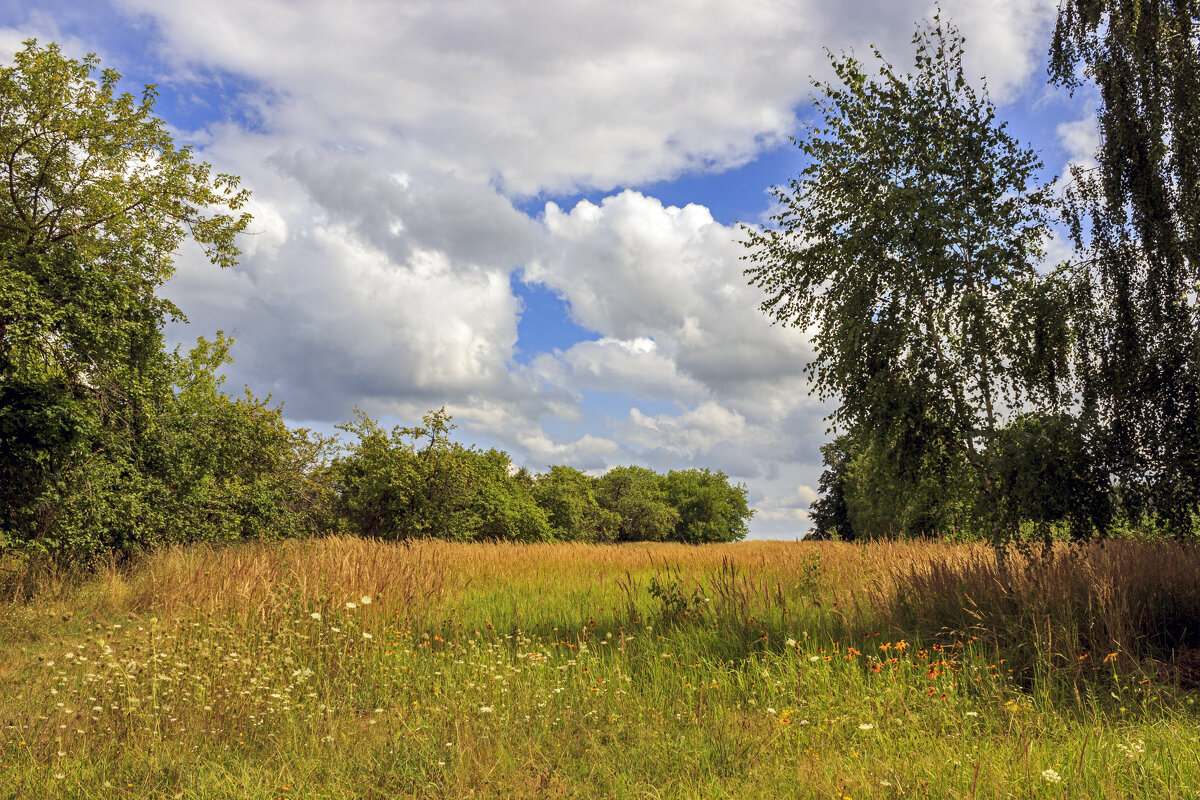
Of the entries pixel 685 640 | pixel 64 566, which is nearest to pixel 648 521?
pixel 64 566

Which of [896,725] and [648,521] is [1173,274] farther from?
[648,521]

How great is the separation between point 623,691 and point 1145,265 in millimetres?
10901

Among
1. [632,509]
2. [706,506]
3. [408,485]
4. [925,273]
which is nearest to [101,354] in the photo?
[408,485]

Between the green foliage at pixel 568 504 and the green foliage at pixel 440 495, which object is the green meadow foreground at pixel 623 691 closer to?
the green foliage at pixel 440 495

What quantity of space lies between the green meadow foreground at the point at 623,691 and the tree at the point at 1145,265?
1694mm

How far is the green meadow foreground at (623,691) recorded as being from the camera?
4164 millimetres

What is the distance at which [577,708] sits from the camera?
5.34 meters

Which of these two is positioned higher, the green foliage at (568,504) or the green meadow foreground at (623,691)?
the green foliage at (568,504)

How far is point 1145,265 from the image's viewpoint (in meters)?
10.5

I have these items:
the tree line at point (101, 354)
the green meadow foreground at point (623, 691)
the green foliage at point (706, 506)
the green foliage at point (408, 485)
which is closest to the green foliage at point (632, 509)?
the green foliage at point (706, 506)

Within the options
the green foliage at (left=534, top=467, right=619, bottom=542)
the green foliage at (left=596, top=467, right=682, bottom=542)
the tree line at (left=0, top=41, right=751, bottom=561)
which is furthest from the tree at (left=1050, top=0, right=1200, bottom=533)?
the green foliage at (left=596, top=467, right=682, bottom=542)

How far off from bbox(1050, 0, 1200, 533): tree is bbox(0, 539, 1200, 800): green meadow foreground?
→ 1694 millimetres

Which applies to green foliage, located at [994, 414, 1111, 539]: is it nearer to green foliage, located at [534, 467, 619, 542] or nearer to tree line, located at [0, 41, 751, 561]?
tree line, located at [0, 41, 751, 561]

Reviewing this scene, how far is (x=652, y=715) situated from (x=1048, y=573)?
6.96 m
